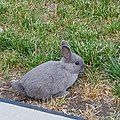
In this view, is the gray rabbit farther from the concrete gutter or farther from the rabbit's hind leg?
the concrete gutter

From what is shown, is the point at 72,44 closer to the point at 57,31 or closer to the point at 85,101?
the point at 57,31

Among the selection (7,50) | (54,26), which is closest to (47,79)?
(7,50)

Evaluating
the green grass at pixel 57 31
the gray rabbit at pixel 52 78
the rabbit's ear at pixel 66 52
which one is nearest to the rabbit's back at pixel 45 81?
the gray rabbit at pixel 52 78

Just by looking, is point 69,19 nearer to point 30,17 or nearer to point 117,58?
point 30,17

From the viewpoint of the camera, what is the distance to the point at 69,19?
4477 mm

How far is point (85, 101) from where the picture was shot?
3430 millimetres

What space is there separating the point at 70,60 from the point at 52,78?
0.78ft

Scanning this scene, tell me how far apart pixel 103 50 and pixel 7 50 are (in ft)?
2.78

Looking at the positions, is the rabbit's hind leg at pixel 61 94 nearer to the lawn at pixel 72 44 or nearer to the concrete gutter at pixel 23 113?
the lawn at pixel 72 44

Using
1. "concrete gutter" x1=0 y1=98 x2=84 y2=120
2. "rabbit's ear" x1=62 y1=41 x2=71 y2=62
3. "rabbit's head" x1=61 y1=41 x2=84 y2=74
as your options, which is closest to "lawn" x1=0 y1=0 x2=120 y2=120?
"rabbit's head" x1=61 y1=41 x2=84 y2=74

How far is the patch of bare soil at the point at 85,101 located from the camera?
3314mm

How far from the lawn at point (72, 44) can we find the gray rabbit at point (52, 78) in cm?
9

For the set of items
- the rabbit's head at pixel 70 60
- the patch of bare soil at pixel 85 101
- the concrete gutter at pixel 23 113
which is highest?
the rabbit's head at pixel 70 60

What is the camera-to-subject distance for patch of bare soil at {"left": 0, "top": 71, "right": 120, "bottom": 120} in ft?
10.9
